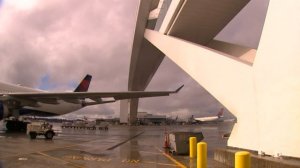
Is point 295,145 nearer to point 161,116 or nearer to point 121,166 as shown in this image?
point 121,166

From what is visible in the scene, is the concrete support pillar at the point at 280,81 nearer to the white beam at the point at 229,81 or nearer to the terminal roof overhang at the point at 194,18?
the white beam at the point at 229,81

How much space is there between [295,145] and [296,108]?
905 mm

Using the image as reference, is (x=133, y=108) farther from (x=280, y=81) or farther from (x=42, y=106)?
(x=280, y=81)

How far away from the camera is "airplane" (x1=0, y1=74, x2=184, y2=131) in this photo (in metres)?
27.2

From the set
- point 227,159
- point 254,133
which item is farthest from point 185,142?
point 254,133

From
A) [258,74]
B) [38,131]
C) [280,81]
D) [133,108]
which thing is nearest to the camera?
[280,81]

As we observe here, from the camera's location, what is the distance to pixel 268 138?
30.9 feet

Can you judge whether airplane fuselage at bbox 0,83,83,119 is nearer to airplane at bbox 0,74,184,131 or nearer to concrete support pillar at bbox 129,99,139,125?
airplane at bbox 0,74,184,131

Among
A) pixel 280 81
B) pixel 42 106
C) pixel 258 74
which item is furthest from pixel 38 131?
pixel 280 81

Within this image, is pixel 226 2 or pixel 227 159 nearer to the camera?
pixel 227 159

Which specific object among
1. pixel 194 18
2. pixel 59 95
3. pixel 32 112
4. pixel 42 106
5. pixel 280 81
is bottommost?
pixel 32 112

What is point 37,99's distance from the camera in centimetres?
2945

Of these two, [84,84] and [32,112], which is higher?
[84,84]

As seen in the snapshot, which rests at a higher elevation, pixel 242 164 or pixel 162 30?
pixel 162 30
